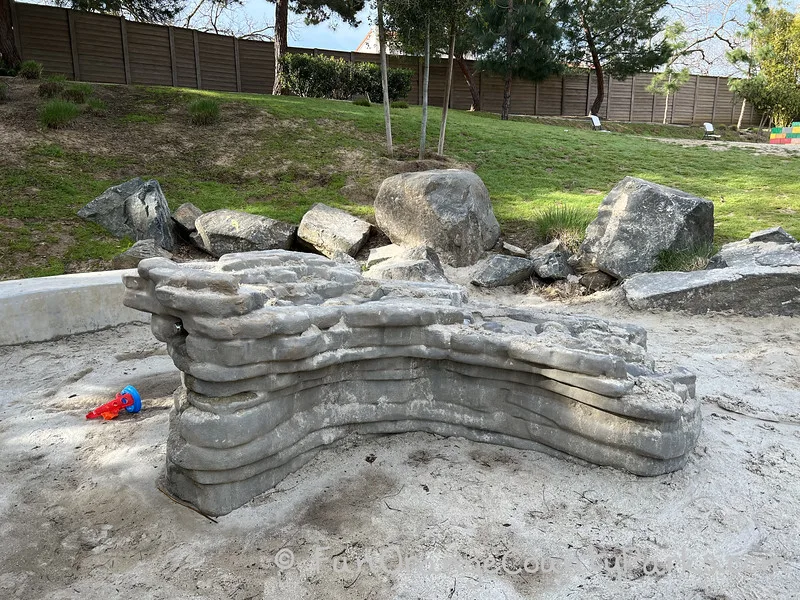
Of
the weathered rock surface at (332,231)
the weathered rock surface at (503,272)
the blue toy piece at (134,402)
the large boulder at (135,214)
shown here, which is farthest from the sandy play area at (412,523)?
the large boulder at (135,214)

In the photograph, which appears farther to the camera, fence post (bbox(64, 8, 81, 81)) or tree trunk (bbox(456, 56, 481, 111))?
tree trunk (bbox(456, 56, 481, 111))

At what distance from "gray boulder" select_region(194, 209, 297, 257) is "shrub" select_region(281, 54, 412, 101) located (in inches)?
321

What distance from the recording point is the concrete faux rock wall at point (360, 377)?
240 cm

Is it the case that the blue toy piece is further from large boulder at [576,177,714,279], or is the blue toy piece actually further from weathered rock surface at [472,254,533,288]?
large boulder at [576,177,714,279]

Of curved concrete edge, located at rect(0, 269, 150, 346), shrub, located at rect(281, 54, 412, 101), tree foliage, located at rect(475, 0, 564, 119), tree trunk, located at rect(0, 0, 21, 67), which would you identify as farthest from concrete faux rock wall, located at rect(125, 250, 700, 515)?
tree foliage, located at rect(475, 0, 564, 119)

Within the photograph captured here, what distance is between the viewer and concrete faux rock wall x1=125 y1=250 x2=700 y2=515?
7.89 ft

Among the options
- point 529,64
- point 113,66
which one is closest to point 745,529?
point 113,66

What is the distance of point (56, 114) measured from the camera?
28.9 ft

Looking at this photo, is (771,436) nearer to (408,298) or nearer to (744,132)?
(408,298)

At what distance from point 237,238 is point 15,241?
7.66 ft

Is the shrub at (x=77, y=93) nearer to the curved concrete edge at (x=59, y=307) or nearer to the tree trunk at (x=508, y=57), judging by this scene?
the curved concrete edge at (x=59, y=307)

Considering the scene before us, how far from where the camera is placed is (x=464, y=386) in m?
2.94

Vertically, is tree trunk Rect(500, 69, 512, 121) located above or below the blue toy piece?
above

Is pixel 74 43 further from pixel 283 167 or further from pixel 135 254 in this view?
pixel 135 254
